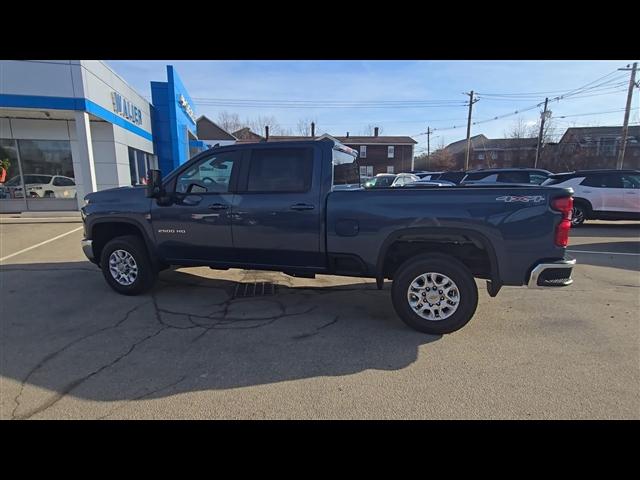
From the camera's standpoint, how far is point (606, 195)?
34.4 feet

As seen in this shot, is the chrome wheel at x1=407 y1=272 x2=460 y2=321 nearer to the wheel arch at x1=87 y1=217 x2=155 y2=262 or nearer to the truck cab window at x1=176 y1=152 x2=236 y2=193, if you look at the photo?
the truck cab window at x1=176 y1=152 x2=236 y2=193

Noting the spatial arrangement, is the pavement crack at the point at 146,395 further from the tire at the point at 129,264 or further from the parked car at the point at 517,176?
the parked car at the point at 517,176

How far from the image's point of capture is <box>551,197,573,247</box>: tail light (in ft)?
11.1

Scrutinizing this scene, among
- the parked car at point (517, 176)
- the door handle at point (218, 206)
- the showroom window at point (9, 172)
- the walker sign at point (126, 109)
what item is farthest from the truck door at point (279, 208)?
the showroom window at point (9, 172)

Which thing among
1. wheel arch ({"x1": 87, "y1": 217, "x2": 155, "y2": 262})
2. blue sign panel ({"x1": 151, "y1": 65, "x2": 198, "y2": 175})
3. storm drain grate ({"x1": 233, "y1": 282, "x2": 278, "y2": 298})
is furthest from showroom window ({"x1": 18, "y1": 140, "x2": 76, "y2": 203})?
storm drain grate ({"x1": 233, "y1": 282, "x2": 278, "y2": 298})

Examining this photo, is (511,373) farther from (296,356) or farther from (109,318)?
(109,318)

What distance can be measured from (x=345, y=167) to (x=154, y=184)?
2533 mm

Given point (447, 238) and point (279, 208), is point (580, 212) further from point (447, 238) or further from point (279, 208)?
point (279, 208)

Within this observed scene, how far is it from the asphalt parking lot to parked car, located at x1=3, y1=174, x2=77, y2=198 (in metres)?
10.7

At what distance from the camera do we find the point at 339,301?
484 cm

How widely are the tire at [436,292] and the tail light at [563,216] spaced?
0.91 m

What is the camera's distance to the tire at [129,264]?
4.86 metres
